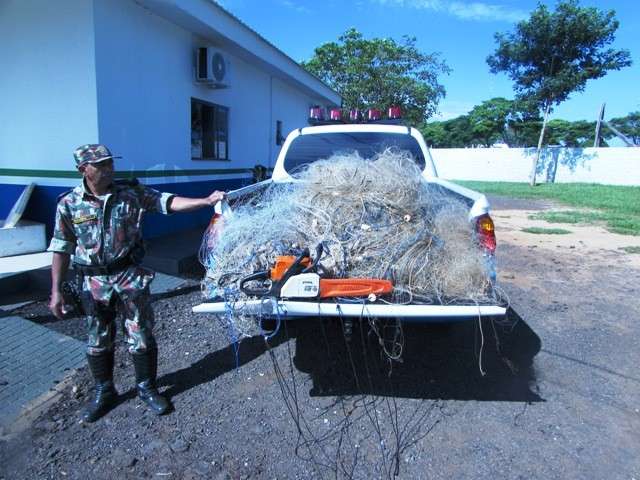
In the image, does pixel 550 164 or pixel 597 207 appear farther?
pixel 550 164

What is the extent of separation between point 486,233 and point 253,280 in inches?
60.5

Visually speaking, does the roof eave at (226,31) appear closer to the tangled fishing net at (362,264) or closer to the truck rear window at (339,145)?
the truck rear window at (339,145)

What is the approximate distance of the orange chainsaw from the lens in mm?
2402

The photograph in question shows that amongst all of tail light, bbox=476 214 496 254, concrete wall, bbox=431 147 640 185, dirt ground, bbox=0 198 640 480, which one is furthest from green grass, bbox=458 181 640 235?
tail light, bbox=476 214 496 254

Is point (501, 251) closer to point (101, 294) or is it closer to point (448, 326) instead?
point (448, 326)

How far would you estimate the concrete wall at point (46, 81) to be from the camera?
5.46 m

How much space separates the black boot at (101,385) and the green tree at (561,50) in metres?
23.6

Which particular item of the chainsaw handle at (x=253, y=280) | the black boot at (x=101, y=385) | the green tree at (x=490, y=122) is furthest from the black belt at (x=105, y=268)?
the green tree at (x=490, y=122)

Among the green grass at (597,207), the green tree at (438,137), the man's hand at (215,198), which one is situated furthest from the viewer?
the green tree at (438,137)

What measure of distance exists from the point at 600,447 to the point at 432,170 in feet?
9.36

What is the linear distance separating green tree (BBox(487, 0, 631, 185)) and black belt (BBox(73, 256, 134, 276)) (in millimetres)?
23447

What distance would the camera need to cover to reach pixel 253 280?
257 cm

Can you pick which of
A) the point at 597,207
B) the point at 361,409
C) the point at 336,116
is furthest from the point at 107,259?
the point at 597,207

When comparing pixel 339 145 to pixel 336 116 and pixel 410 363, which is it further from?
pixel 410 363
